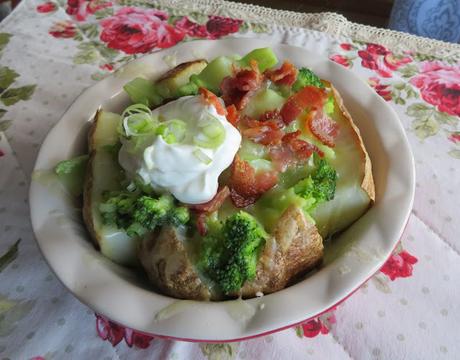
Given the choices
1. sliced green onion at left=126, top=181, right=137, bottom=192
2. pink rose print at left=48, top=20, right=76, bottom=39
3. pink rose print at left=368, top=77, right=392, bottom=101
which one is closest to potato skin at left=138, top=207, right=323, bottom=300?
sliced green onion at left=126, top=181, right=137, bottom=192

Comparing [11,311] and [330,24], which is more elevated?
[330,24]

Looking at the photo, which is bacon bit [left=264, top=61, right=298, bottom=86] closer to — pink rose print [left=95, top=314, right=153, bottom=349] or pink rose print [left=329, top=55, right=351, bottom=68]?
pink rose print [left=329, top=55, right=351, bottom=68]

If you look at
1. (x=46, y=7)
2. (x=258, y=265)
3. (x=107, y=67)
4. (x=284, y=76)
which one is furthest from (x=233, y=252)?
(x=46, y=7)

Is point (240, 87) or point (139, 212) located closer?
point (139, 212)

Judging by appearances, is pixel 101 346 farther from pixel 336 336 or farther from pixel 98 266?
pixel 336 336

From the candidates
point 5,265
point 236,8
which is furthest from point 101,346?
point 236,8

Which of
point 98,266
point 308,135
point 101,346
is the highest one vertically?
point 308,135

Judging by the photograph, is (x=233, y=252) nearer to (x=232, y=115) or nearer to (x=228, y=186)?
(x=228, y=186)

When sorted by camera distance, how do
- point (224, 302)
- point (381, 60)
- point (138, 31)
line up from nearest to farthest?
point (224, 302) → point (381, 60) → point (138, 31)
